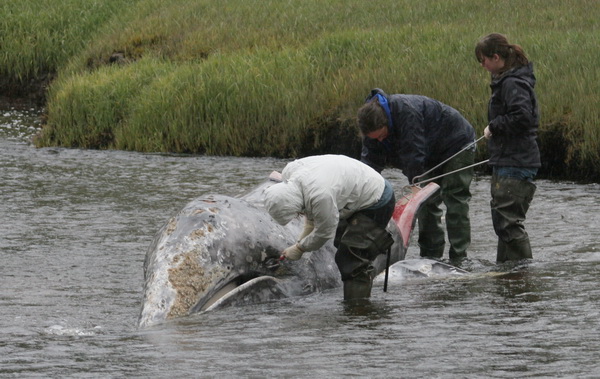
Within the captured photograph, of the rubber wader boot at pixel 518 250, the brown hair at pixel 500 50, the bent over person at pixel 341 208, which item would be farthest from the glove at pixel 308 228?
the rubber wader boot at pixel 518 250

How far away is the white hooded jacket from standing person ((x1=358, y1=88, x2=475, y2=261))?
784 mm

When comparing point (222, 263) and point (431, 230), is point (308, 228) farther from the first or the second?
point (431, 230)

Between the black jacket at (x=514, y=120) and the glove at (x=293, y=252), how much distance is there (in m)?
1.99

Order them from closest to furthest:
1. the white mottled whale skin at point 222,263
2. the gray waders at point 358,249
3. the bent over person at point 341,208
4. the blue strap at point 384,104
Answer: the bent over person at point 341,208
the white mottled whale skin at point 222,263
the gray waders at point 358,249
the blue strap at point 384,104

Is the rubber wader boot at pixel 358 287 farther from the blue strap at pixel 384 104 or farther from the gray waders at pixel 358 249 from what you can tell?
the blue strap at pixel 384 104

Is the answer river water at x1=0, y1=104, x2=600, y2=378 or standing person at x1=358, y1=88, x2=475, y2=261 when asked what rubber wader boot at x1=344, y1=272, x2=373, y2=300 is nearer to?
river water at x1=0, y1=104, x2=600, y2=378

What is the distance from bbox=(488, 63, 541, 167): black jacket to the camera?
830 cm

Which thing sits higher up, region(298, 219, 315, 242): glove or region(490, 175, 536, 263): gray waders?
region(298, 219, 315, 242): glove

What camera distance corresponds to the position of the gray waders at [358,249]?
7473 mm

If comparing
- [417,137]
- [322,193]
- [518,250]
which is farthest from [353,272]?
[518,250]

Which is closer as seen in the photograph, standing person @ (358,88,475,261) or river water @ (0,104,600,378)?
river water @ (0,104,600,378)

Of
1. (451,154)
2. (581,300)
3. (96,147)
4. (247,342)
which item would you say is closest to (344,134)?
(96,147)

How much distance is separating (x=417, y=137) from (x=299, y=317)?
7.33 ft

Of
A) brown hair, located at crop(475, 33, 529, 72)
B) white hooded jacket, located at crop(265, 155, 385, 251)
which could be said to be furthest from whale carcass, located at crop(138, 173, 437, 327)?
brown hair, located at crop(475, 33, 529, 72)
